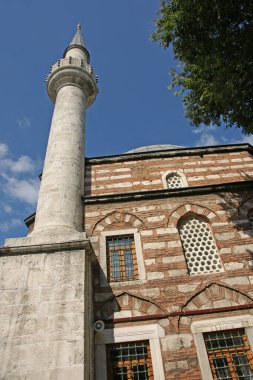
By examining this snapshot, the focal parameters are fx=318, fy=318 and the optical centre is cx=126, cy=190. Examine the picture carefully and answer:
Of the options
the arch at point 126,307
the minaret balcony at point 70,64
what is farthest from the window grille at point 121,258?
the minaret balcony at point 70,64

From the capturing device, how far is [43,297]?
578cm

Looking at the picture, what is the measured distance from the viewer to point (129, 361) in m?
6.23

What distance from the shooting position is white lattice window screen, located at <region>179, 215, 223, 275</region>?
751 centimetres

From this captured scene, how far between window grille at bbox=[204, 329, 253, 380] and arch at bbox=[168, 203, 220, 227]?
2.73m

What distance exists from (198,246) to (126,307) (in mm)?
2391

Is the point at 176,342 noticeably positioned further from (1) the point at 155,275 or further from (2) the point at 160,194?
(2) the point at 160,194

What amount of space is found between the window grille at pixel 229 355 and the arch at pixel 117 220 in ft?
10.0

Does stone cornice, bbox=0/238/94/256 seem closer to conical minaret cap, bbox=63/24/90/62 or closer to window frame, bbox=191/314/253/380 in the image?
window frame, bbox=191/314/253/380

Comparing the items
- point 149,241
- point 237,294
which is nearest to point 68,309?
point 149,241

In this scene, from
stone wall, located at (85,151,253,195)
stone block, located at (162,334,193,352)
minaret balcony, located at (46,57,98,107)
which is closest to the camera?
stone block, located at (162,334,193,352)

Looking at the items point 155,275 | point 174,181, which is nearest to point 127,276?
point 155,275

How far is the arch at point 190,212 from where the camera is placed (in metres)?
8.17

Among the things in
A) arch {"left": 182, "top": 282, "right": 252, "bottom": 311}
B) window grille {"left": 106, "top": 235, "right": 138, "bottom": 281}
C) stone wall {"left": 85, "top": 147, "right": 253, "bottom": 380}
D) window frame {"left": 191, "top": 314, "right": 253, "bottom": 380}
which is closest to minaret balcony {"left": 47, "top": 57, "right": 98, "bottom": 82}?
stone wall {"left": 85, "top": 147, "right": 253, "bottom": 380}

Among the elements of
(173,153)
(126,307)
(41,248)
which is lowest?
(126,307)
